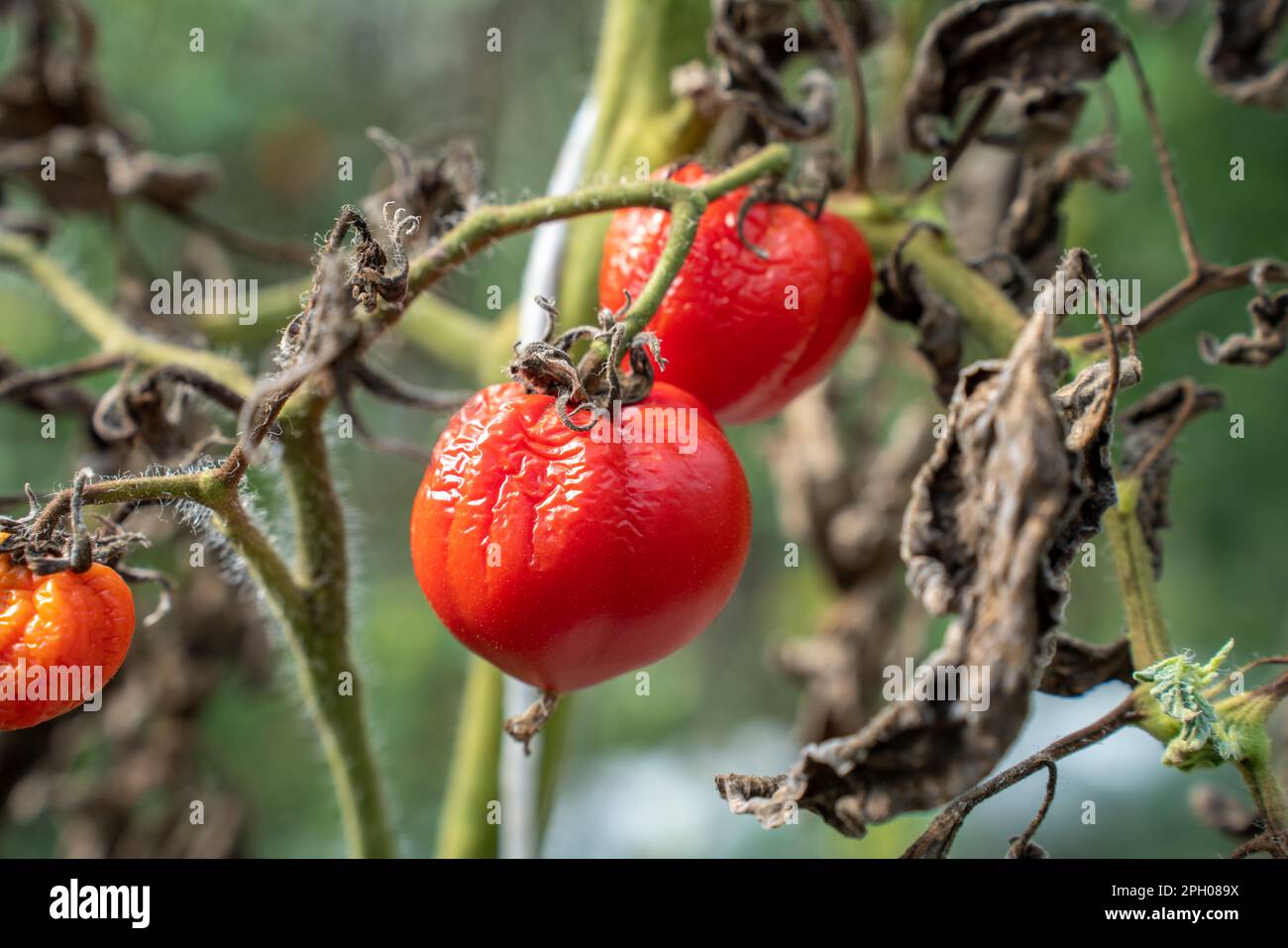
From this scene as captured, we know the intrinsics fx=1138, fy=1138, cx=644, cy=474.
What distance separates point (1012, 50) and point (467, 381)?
740mm

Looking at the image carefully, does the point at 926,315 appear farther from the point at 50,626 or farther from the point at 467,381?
the point at 467,381

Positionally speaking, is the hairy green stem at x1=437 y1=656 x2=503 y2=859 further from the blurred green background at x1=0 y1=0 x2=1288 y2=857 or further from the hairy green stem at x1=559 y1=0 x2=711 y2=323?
the blurred green background at x1=0 y1=0 x2=1288 y2=857

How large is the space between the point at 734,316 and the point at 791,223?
0.08 meters

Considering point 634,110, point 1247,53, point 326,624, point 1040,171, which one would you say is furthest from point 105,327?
point 1247,53

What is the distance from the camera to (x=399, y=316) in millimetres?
587

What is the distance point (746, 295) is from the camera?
646 mm

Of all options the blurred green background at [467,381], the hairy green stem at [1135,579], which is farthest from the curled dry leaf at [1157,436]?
the blurred green background at [467,381]

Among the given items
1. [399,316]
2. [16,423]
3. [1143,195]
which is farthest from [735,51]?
[16,423]

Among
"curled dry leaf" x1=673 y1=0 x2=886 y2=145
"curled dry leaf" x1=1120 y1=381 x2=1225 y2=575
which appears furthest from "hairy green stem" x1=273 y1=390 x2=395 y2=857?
"curled dry leaf" x1=1120 y1=381 x2=1225 y2=575

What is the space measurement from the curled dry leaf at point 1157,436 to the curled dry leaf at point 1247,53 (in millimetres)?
275

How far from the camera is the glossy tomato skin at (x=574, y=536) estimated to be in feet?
1.79

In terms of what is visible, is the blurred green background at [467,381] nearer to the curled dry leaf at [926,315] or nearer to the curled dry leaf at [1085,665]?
the curled dry leaf at [926,315]

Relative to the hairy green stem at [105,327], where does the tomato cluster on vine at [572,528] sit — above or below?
below
